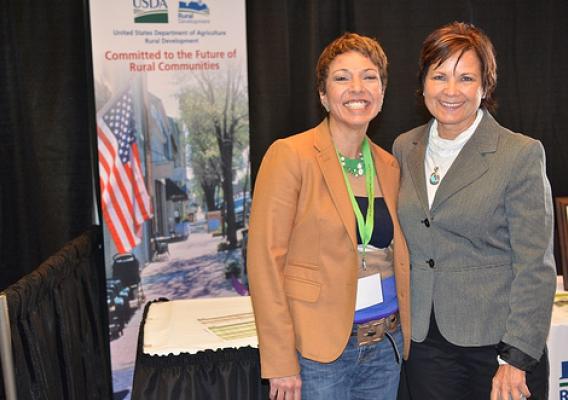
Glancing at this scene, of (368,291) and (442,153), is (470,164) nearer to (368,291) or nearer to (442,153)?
(442,153)

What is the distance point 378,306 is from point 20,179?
2.34m

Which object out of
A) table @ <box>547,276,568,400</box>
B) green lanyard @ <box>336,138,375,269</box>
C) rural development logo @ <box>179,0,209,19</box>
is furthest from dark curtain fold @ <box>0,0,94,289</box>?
table @ <box>547,276,568,400</box>

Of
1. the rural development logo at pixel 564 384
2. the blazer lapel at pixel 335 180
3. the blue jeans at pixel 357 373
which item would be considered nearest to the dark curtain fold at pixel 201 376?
the blue jeans at pixel 357 373

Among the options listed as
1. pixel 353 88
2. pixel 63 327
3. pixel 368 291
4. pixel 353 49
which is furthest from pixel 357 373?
pixel 63 327

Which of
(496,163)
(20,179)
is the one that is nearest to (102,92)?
(20,179)

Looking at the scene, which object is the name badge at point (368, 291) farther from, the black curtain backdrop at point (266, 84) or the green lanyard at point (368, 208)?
the black curtain backdrop at point (266, 84)

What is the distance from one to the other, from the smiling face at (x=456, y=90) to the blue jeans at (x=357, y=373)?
2.06ft

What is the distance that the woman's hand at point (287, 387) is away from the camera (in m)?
1.65

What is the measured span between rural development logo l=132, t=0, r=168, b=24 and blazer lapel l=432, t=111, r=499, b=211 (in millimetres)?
1979

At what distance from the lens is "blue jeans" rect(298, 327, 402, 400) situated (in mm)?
1692

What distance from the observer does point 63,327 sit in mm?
2307

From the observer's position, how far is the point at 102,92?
3.13 m

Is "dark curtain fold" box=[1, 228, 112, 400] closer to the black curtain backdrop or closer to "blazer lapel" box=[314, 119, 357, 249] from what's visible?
the black curtain backdrop

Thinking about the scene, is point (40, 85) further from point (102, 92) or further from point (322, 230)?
point (322, 230)
